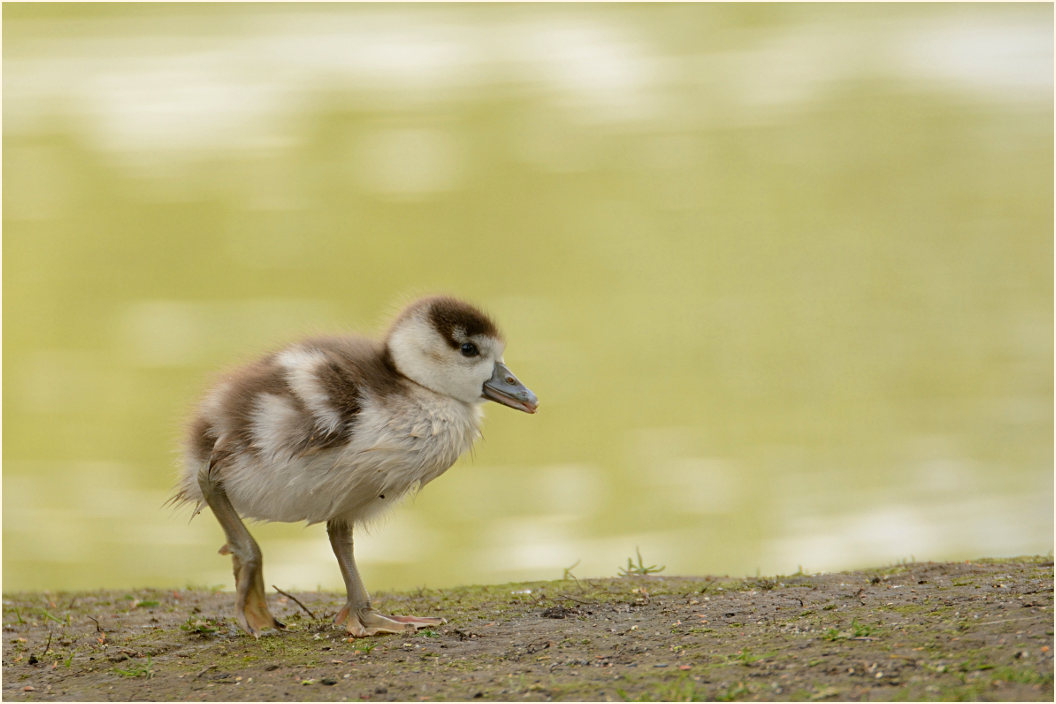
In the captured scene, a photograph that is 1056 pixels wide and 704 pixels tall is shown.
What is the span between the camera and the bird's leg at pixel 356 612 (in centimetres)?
384

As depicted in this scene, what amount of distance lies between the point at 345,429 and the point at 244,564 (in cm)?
62

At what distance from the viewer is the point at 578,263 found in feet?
40.9

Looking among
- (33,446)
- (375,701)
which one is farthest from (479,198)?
(375,701)

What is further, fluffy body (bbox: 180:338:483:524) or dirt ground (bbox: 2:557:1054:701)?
fluffy body (bbox: 180:338:483:524)

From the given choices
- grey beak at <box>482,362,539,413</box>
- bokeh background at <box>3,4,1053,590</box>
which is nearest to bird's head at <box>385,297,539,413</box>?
grey beak at <box>482,362,539,413</box>

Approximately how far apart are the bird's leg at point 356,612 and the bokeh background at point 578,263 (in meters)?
0.19

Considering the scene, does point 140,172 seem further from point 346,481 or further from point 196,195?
point 346,481

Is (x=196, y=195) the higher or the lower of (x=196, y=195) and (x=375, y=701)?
the higher

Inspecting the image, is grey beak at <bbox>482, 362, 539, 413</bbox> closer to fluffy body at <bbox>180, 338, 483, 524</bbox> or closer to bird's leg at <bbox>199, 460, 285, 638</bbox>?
fluffy body at <bbox>180, 338, 483, 524</bbox>

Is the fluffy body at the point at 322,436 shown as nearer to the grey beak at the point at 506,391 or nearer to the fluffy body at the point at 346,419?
the fluffy body at the point at 346,419

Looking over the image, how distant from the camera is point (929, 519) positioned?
8141 millimetres

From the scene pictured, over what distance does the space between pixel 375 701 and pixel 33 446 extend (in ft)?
24.7

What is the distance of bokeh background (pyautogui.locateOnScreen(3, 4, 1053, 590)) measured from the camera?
8.28 meters

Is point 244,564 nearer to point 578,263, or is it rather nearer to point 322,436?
point 322,436
